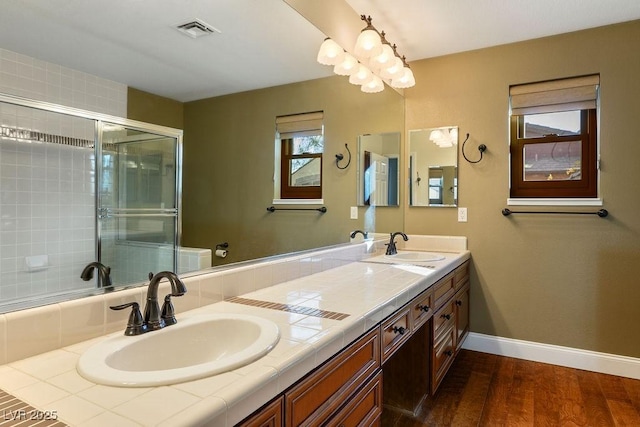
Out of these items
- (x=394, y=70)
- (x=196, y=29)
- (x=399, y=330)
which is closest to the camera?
(x=196, y=29)

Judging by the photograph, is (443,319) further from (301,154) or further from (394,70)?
(394,70)

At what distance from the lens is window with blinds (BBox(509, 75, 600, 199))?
2.62 m

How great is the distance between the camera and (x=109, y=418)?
24.8 inches

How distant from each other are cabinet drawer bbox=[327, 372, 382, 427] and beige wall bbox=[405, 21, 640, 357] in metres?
1.92

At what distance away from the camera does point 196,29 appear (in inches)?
55.4

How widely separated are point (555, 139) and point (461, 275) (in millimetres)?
1190

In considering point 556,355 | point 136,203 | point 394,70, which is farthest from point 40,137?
point 556,355

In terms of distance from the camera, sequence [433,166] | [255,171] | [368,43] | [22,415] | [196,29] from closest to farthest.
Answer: [22,415], [196,29], [255,171], [368,43], [433,166]

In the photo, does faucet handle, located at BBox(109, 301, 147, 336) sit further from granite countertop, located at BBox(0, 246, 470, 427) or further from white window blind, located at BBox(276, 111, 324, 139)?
white window blind, located at BBox(276, 111, 324, 139)

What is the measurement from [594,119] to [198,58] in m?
2.61

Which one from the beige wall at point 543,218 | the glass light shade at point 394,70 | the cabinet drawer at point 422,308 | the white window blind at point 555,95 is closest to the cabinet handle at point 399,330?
the cabinet drawer at point 422,308

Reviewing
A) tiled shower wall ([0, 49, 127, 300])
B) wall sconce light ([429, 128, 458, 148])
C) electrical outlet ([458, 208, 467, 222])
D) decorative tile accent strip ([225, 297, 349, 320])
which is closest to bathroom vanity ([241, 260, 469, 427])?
decorative tile accent strip ([225, 297, 349, 320])

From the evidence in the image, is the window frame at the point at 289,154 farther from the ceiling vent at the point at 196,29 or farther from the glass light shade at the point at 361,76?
the ceiling vent at the point at 196,29

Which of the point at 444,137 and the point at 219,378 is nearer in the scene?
the point at 219,378
